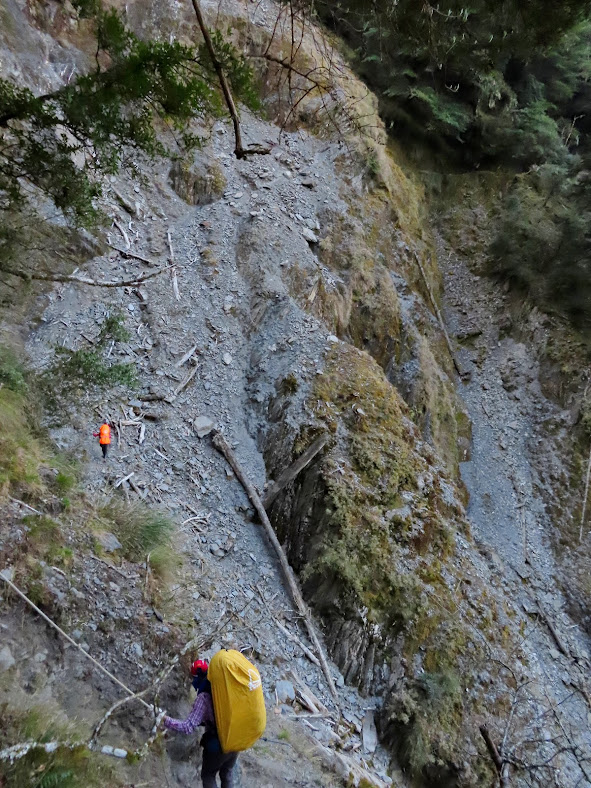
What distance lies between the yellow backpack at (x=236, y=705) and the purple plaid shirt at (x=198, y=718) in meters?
0.12

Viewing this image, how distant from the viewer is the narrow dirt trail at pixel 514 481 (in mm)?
9062

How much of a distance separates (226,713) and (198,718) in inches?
11.8

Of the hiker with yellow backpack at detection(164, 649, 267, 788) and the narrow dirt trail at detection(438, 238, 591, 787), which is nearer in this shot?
the hiker with yellow backpack at detection(164, 649, 267, 788)

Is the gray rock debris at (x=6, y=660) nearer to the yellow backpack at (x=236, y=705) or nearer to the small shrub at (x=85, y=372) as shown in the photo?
the yellow backpack at (x=236, y=705)

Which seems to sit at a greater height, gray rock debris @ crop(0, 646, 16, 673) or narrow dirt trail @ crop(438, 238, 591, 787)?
narrow dirt trail @ crop(438, 238, 591, 787)

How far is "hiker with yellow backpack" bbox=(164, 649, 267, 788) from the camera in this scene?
3646 mm

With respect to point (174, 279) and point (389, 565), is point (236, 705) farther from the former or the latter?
point (174, 279)

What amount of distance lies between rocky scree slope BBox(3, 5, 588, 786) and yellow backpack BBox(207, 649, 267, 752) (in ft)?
2.69

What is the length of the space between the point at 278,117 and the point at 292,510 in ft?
40.6

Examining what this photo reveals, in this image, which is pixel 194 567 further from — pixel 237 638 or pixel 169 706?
pixel 169 706

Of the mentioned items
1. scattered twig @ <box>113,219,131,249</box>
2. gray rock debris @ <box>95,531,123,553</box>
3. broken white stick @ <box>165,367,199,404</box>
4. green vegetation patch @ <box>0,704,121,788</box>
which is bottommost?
green vegetation patch @ <box>0,704,121,788</box>

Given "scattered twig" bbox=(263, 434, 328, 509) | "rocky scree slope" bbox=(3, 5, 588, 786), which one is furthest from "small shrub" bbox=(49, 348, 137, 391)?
"scattered twig" bbox=(263, 434, 328, 509)

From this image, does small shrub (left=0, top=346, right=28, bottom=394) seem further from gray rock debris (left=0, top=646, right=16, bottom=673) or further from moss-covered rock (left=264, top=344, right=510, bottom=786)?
moss-covered rock (left=264, top=344, right=510, bottom=786)

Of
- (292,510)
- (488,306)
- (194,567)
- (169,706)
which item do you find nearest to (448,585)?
(292,510)
